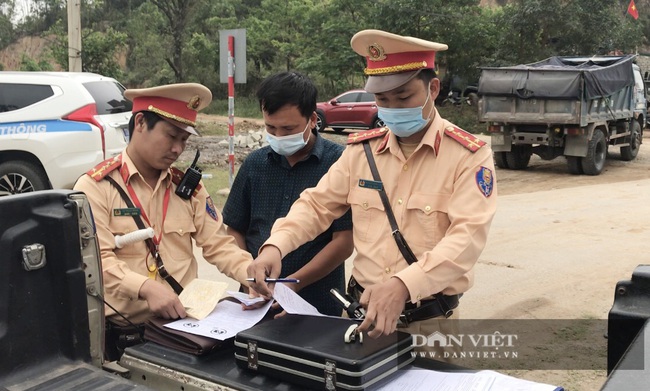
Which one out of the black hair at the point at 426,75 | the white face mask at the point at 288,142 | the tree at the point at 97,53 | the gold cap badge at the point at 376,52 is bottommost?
the white face mask at the point at 288,142

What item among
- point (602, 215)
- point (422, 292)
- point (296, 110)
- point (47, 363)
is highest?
point (296, 110)

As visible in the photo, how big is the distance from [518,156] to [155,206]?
42.4 ft

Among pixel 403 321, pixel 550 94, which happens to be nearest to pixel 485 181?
pixel 403 321

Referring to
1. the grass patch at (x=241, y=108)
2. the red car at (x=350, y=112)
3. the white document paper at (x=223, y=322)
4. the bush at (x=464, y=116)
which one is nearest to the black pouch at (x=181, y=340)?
the white document paper at (x=223, y=322)

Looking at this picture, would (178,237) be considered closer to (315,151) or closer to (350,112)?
(315,151)

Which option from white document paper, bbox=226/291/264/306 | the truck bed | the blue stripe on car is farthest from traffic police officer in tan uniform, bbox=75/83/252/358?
the truck bed

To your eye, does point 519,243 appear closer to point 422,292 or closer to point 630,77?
point 422,292

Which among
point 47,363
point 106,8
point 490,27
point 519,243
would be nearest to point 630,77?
point 519,243

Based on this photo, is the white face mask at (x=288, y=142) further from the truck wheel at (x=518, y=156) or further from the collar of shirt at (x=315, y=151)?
the truck wheel at (x=518, y=156)

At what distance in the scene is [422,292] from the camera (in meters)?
1.91

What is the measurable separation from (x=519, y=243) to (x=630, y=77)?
360 inches

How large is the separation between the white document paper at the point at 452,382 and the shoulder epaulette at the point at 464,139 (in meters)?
0.76

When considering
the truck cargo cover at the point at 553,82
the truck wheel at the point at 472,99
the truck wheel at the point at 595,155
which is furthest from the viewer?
the truck wheel at the point at 472,99

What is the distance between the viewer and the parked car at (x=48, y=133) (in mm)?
8758
